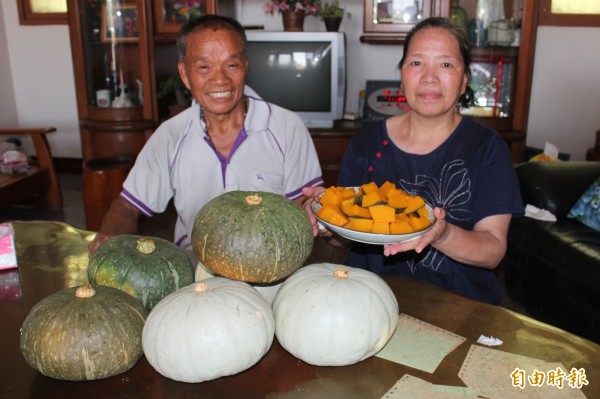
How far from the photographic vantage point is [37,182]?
4.32 m

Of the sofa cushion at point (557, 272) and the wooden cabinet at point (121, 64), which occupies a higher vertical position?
the wooden cabinet at point (121, 64)

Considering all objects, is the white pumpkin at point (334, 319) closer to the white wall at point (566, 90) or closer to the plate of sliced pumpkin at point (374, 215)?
the plate of sliced pumpkin at point (374, 215)

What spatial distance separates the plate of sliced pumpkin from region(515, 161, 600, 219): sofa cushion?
1685 mm

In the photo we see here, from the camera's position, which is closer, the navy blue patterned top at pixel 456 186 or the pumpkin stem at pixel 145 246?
the pumpkin stem at pixel 145 246

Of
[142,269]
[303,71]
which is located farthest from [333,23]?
[142,269]

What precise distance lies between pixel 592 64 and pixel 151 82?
3.37 metres

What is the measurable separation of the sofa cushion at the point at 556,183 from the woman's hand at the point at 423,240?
169cm

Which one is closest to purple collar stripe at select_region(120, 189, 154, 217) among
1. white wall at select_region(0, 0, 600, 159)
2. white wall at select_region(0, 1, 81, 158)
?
white wall at select_region(0, 0, 600, 159)

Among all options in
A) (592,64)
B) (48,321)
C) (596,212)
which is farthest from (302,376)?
(592,64)

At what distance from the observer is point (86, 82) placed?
4371mm

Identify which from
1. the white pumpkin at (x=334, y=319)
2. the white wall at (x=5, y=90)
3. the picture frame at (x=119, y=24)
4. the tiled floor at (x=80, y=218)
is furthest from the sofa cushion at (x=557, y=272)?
the white wall at (x=5, y=90)

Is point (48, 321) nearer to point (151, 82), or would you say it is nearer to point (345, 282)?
point (345, 282)

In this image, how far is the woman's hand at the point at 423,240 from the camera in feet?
3.99

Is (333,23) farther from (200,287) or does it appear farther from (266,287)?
(200,287)
